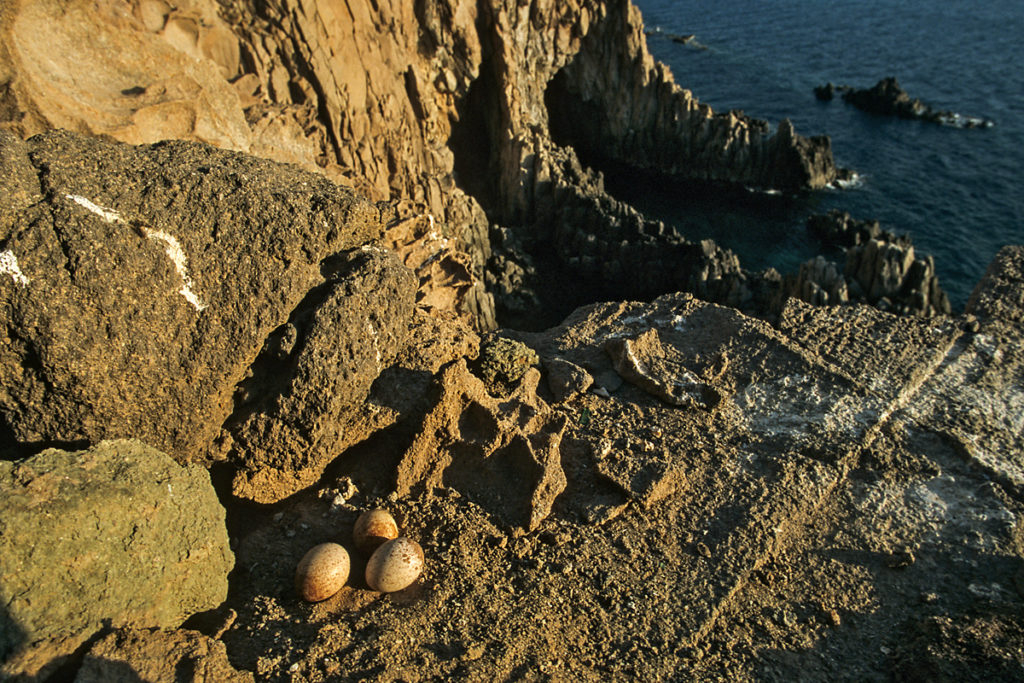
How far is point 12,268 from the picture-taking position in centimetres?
547

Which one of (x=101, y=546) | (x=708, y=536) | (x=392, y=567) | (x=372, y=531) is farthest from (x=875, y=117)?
(x=101, y=546)

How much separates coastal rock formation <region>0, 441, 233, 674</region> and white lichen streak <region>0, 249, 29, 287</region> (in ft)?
4.41

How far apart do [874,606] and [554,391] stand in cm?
402

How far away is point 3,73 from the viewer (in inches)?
340

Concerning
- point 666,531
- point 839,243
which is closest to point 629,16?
point 839,243

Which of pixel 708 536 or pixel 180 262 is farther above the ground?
pixel 180 262

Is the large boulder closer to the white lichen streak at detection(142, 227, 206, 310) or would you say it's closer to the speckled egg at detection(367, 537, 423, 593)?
the white lichen streak at detection(142, 227, 206, 310)

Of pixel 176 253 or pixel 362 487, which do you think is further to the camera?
pixel 362 487

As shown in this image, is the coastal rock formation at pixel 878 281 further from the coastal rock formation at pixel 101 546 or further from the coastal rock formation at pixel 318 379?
the coastal rock formation at pixel 101 546

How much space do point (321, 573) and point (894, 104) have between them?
33.5 m

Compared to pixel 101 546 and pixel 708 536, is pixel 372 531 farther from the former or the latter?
pixel 708 536

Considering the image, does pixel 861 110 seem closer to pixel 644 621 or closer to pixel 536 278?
pixel 536 278

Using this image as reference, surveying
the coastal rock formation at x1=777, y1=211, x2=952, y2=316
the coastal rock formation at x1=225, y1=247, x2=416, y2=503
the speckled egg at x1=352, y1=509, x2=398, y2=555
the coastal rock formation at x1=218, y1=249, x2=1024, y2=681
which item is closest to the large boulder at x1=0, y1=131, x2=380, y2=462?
the coastal rock formation at x1=225, y1=247, x2=416, y2=503

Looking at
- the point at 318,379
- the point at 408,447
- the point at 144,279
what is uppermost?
the point at 144,279
